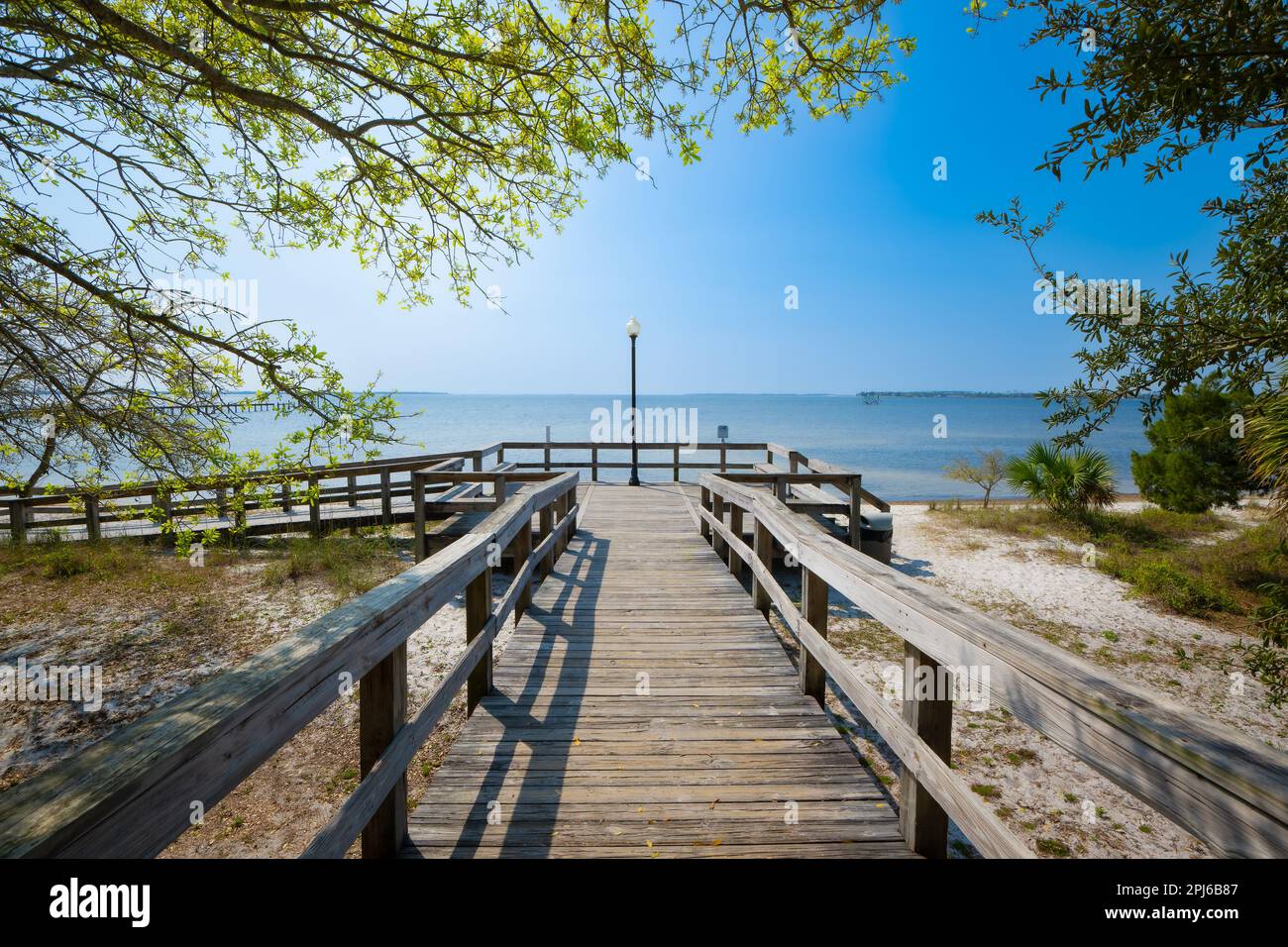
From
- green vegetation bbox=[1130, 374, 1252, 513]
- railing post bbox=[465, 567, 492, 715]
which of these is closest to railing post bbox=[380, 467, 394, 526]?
railing post bbox=[465, 567, 492, 715]

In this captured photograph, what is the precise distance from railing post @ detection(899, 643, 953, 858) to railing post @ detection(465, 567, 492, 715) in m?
2.32

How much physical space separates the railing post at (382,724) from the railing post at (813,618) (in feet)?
7.92

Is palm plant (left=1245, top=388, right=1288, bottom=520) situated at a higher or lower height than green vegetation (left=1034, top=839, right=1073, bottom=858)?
higher

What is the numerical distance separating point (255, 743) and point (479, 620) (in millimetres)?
2110

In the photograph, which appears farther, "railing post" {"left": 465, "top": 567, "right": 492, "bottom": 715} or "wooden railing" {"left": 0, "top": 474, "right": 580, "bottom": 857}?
"railing post" {"left": 465, "top": 567, "right": 492, "bottom": 715}

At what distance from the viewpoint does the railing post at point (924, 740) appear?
2121mm

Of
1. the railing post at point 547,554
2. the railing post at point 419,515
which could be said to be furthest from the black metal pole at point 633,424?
the railing post at point 547,554

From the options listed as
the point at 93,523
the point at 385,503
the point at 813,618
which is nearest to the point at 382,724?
the point at 813,618

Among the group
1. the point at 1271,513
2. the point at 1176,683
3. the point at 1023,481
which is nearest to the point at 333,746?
the point at 1271,513

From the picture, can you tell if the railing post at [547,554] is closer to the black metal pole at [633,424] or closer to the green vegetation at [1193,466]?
the black metal pole at [633,424]

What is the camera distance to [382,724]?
2086mm

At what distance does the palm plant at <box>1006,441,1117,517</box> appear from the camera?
507 inches

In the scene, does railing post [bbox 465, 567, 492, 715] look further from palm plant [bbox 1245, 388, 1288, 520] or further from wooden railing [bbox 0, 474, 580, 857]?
palm plant [bbox 1245, 388, 1288, 520]

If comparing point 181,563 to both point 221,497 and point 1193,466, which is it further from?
point 1193,466
